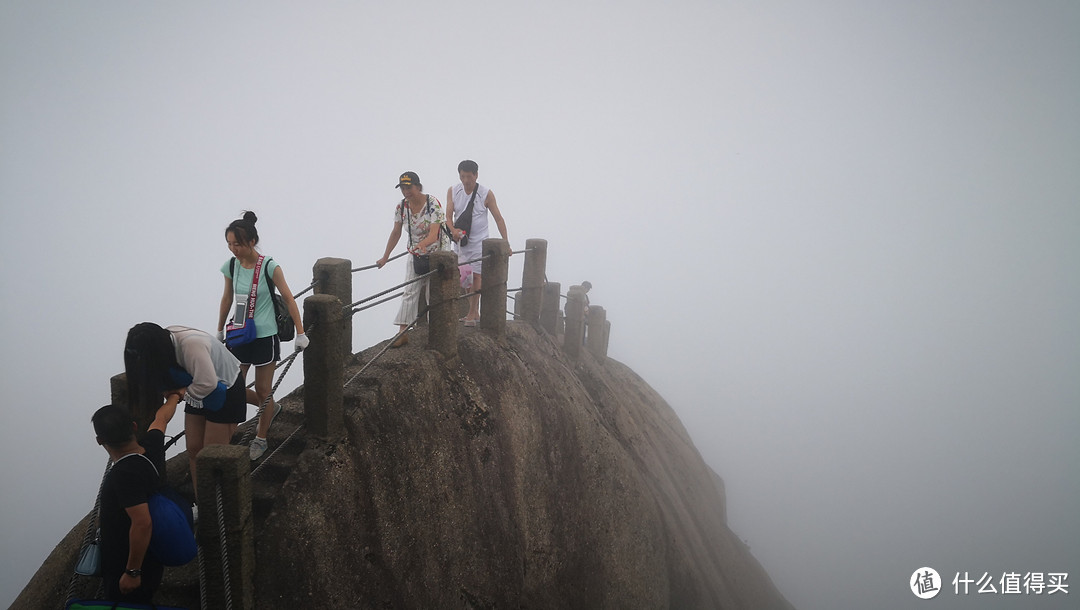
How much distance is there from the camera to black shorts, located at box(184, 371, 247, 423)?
4.91 meters

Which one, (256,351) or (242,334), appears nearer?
(242,334)

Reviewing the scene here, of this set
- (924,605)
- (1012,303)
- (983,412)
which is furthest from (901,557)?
(1012,303)

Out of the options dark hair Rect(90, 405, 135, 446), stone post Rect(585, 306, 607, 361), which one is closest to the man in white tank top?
dark hair Rect(90, 405, 135, 446)

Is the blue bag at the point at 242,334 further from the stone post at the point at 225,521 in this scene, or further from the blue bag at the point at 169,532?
the blue bag at the point at 169,532

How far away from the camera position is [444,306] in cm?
724

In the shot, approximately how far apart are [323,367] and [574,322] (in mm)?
9594

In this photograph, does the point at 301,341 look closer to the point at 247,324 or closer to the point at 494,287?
the point at 247,324

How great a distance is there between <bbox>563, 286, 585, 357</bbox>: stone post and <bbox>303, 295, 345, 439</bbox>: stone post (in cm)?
925

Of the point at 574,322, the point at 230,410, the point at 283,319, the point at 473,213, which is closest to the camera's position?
the point at 230,410

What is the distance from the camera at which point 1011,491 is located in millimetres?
72188

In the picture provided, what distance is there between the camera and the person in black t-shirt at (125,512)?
361 centimetres


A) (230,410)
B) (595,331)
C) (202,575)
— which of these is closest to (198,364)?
(230,410)

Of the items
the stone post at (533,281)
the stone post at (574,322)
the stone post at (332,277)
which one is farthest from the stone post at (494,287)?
the stone post at (574,322)

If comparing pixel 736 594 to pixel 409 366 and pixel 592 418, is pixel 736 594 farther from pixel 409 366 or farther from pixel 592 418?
pixel 409 366
